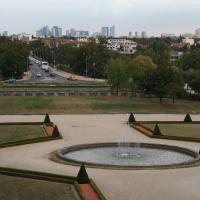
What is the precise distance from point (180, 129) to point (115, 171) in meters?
17.9

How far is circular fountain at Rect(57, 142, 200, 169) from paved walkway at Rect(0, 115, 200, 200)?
102 centimetres

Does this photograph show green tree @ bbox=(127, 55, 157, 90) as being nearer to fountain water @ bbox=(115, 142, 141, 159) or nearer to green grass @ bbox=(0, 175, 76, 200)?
fountain water @ bbox=(115, 142, 141, 159)

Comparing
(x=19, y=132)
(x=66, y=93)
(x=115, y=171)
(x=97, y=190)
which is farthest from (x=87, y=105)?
(x=97, y=190)

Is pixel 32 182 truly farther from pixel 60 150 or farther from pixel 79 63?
pixel 79 63

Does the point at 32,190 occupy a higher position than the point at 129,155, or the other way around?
the point at 32,190

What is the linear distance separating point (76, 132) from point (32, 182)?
57.3 feet

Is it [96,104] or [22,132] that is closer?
[22,132]

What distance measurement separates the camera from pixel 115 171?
2892 cm

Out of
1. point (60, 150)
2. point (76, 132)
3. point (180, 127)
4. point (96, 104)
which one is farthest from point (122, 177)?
point (96, 104)

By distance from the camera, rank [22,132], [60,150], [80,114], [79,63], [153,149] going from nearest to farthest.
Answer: [60,150] < [153,149] < [22,132] < [80,114] < [79,63]

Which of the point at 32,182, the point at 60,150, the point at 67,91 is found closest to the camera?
the point at 32,182

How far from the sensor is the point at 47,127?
149ft

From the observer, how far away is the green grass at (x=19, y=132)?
131 ft

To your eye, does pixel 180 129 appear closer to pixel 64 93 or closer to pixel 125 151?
pixel 125 151
